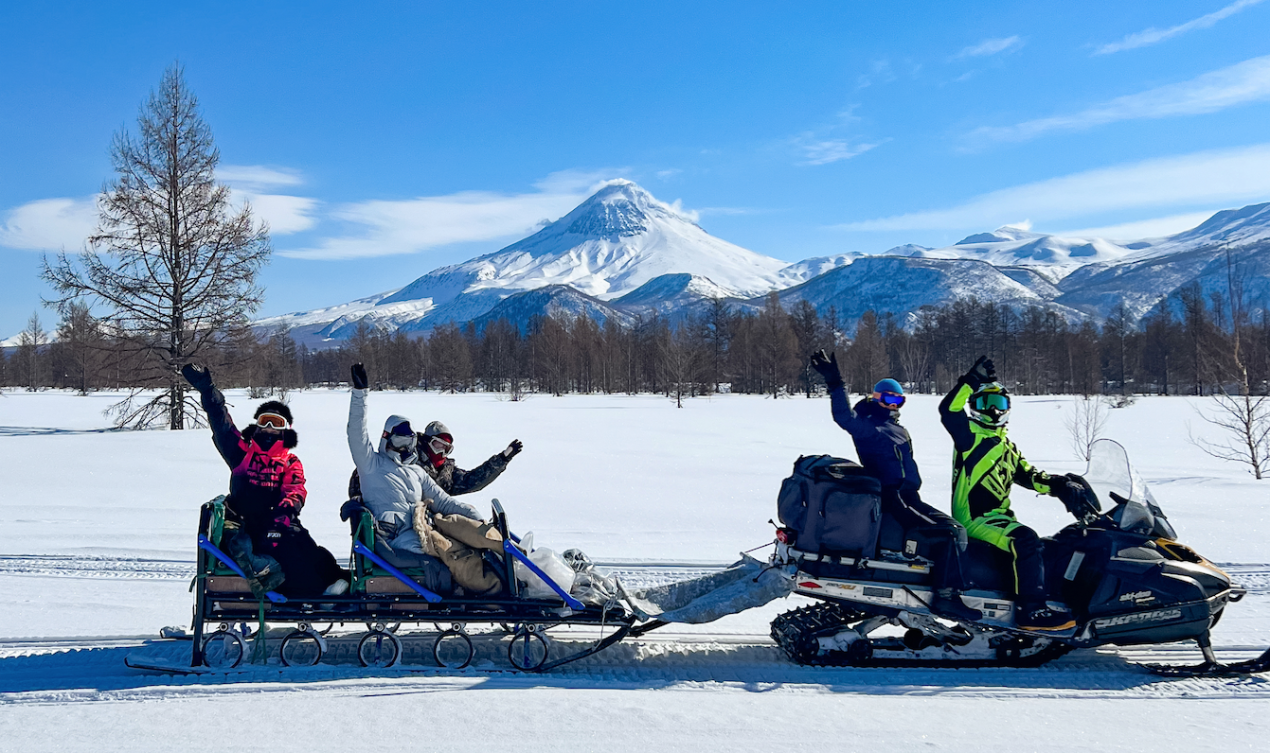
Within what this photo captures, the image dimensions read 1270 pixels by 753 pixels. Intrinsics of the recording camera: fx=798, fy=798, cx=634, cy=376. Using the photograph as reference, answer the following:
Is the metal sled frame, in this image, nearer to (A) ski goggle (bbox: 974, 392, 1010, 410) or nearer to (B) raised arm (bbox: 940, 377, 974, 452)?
(B) raised arm (bbox: 940, 377, 974, 452)

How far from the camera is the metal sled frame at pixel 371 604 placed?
5137mm

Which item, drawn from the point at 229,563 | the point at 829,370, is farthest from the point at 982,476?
the point at 229,563

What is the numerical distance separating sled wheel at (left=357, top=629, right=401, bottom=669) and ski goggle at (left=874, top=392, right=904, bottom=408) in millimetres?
3680

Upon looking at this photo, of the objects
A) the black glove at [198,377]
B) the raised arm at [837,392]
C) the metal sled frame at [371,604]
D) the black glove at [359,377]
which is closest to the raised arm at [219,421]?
the black glove at [198,377]

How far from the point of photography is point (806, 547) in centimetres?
551

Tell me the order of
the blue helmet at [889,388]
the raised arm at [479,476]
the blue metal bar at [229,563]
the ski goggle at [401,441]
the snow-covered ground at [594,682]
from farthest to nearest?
the raised arm at [479,476]
the blue helmet at [889,388]
the ski goggle at [401,441]
the blue metal bar at [229,563]
the snow-covered ground at [594,682]

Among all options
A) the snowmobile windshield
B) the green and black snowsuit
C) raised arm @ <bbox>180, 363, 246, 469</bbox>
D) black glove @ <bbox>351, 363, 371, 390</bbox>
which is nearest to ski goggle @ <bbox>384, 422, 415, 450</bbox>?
black glove @ <bbox>351, 363, 371, 390</bbox>

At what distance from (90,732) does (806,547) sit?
4262 mm

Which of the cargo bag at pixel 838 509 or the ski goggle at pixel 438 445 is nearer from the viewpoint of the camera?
the cargo bag at pixel 838 509

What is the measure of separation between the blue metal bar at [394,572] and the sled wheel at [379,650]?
0.38 metres

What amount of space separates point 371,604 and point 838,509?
10.4ft

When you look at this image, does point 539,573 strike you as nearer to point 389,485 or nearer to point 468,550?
point 468,550

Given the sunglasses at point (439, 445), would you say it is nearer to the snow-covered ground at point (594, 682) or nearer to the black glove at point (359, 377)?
the black glove at point (359, 377)

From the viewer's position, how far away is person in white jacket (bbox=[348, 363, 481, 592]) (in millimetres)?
5273
